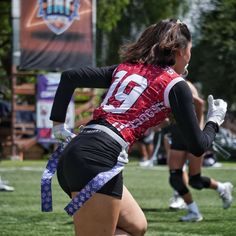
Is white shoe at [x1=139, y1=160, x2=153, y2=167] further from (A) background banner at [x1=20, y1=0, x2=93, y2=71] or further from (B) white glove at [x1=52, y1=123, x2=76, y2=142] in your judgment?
(B) white glove at [x1=52, y1=123, x2=76, y2=142]

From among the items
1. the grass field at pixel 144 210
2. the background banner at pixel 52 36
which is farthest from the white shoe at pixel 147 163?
the grass field at pixel 144 210

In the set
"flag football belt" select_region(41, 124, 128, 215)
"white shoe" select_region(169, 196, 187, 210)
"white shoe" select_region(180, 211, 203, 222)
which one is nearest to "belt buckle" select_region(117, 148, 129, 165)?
"flag football belt" select_region(41, 124, 128, 215)

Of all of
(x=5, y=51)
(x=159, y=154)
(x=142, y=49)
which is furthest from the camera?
(x=5, y=51)

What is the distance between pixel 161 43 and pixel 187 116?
0.46 meters

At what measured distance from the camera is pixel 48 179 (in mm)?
4523

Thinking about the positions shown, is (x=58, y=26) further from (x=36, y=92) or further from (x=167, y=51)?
(x=167, y=51)

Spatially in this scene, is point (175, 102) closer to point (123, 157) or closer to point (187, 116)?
point (187, 116)

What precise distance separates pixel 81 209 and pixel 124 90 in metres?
0.71

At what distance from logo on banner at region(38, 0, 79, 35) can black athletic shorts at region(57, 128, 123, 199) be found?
20.6m


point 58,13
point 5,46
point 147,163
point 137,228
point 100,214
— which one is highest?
point 100,214

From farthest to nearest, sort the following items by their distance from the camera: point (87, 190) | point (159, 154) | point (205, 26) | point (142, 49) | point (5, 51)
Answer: point (205, 26)
point (5, 51)
point (159, 154)
point (142, 49)
point (87, 190)

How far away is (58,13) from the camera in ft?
80.5

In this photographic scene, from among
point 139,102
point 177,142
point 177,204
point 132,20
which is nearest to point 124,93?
point 139,102

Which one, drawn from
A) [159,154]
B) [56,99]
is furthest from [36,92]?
[56,99]
